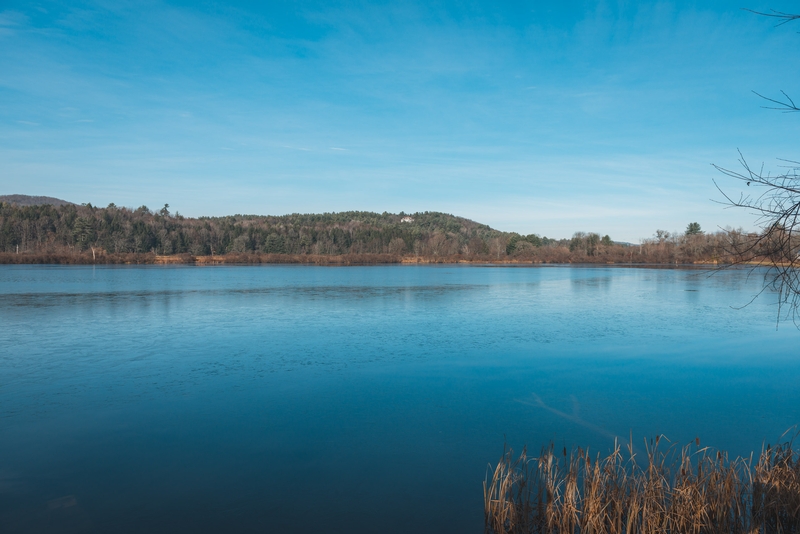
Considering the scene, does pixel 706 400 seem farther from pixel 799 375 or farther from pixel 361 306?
pixel 361 306

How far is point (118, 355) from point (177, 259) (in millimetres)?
62024

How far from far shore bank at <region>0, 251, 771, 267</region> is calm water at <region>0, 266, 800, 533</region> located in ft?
141

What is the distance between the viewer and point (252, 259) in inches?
2756

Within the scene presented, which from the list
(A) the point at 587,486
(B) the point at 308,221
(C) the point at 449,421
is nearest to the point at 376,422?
(C) the point at 449,421

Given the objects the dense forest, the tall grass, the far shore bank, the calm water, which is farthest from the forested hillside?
the tall grass

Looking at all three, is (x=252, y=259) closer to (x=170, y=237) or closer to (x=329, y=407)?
(x=170, y=237)

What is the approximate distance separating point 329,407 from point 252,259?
65.9 meters

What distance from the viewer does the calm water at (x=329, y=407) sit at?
4363 mm

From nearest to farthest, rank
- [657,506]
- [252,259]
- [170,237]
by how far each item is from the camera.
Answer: [657,506] → [252,259] → [170,237]

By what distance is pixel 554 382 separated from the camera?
316 inches

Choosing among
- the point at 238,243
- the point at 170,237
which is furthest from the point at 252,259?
the point at 170,237

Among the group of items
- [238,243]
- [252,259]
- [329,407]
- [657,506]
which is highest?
[238,243]

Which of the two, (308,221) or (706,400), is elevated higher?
(308,221)

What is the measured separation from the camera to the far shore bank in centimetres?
5397
